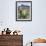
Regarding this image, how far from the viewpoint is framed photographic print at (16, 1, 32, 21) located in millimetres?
1918

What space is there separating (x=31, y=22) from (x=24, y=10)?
0.28 metres

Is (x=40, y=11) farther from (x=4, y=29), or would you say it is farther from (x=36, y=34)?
(x=4, y=29)

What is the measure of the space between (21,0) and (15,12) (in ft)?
0.91

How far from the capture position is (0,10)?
6.29 feet

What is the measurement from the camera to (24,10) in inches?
75.6

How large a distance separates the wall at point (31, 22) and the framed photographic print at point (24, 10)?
0.21 ft

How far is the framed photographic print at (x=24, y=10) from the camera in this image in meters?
1.92

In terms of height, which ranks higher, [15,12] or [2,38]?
[15,12]

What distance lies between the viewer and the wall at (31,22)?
1902 millimetres

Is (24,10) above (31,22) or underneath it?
above

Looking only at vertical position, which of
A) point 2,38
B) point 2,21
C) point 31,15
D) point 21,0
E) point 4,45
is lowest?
point 4,45

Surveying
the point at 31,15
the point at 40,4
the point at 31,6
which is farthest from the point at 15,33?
the point at 40,4

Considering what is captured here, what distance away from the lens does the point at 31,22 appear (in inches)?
75.4

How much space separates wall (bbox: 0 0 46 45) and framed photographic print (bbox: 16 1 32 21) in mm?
65
